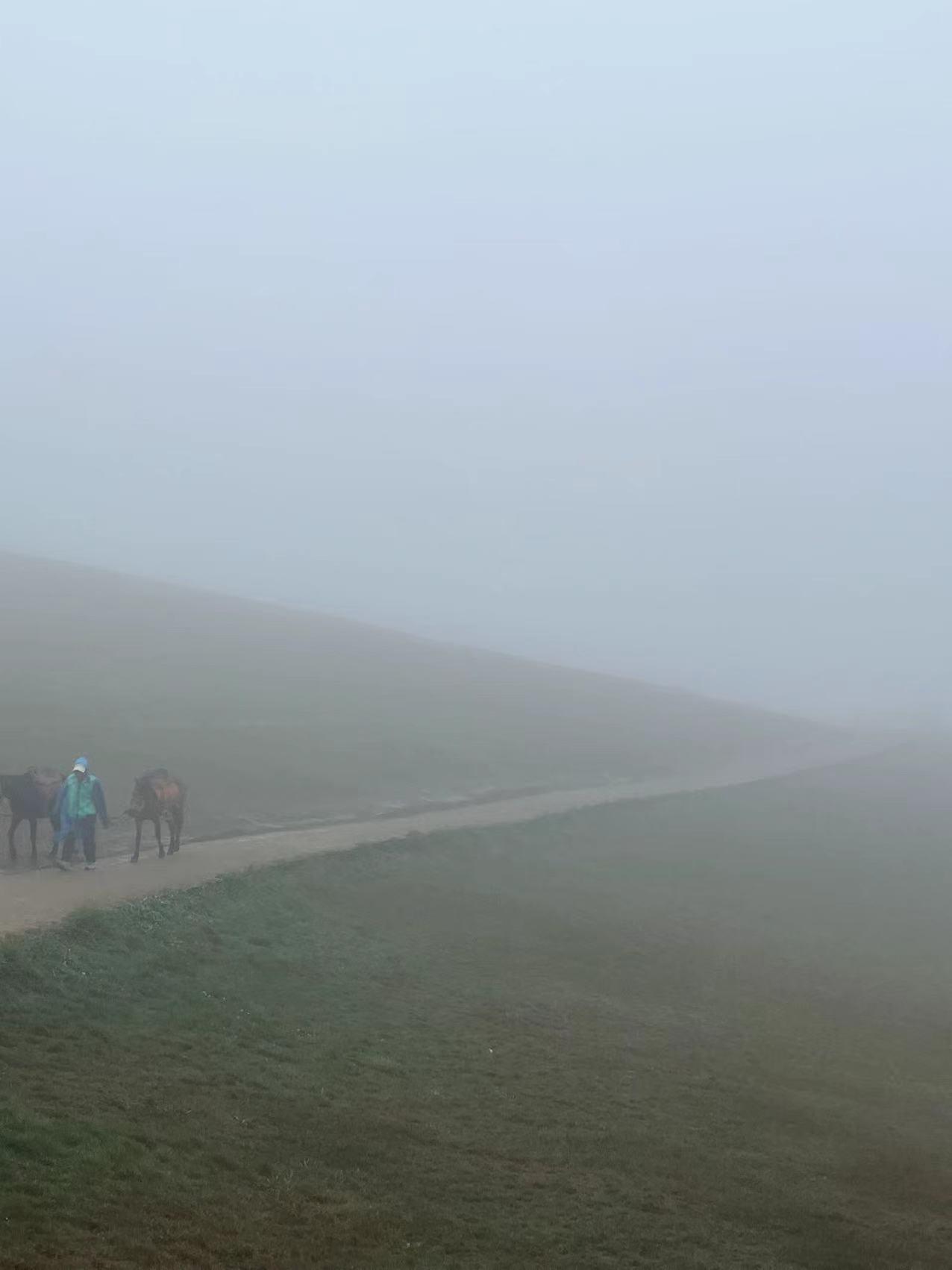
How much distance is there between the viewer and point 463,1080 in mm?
17781

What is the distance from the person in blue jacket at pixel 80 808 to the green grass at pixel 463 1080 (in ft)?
8.93

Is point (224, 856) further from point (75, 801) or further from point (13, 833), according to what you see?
point (13, 833)

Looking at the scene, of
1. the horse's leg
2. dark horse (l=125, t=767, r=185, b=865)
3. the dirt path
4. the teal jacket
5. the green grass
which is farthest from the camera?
dark horse (l=125, t=767, r=185, b=865)

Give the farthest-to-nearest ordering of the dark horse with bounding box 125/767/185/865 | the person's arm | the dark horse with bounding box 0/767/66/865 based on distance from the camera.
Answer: the dark horse with bounding box 125/767/185/865 < the dark horse with bounding box 0/767/66/865 < the person's arm

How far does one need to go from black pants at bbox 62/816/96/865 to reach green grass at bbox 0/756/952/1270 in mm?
2642

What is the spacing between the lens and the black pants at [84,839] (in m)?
25.0

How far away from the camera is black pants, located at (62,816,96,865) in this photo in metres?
25.0

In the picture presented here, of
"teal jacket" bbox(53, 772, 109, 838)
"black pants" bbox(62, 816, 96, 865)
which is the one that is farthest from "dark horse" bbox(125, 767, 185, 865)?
"teal jacket" bbox(53, 772, 109, 838)

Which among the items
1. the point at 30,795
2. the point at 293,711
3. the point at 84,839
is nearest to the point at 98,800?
the point at 84,839

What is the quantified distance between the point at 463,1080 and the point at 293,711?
111 ft

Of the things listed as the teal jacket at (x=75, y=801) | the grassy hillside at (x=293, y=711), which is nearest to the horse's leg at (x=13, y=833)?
the teal jacket at (x=75, y=801)

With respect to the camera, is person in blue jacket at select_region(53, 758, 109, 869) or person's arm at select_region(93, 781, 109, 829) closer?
person in blue jacket at select_region(53, 758, 109, 869)

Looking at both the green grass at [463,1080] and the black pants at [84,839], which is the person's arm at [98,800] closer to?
the black pants at [84,839]

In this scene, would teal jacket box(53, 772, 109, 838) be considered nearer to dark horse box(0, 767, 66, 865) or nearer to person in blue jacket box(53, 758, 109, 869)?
person in blue jacket box(53, 758, 109, 869)
